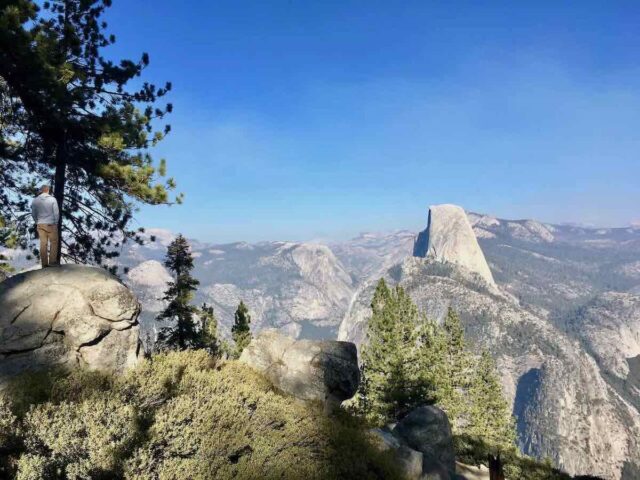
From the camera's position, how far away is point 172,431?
770cm

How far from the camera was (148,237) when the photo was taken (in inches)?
774

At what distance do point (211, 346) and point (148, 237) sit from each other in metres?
18.5

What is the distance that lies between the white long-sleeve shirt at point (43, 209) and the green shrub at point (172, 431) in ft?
16.4

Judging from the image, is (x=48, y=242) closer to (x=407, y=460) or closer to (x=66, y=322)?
(x=66, y=322)

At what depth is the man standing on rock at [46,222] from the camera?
1145 centimetres

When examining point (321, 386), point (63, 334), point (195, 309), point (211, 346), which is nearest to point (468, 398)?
point (211, 346)


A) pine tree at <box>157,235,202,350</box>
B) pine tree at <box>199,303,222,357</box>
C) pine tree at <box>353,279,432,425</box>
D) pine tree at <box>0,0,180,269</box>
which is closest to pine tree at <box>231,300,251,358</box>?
pine tree at <box>199,303,222,357</box>

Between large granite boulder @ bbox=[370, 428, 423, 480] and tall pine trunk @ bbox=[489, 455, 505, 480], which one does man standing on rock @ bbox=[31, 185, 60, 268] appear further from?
tall pine trunk @ bbox=[489, 455, 505, 480]

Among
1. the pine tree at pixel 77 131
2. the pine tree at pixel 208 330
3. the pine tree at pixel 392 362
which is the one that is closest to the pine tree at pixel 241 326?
the pine tree at pixel 208 330

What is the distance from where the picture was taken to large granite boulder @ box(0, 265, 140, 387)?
356 inches

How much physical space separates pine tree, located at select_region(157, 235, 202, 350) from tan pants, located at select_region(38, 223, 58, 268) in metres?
18.6

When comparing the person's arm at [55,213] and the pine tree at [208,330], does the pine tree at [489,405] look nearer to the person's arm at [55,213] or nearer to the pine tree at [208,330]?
the pine tree at [208,330]

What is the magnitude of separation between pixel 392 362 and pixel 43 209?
32.0 m

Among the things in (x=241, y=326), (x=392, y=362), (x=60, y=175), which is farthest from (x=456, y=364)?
(x=60, y=175)
